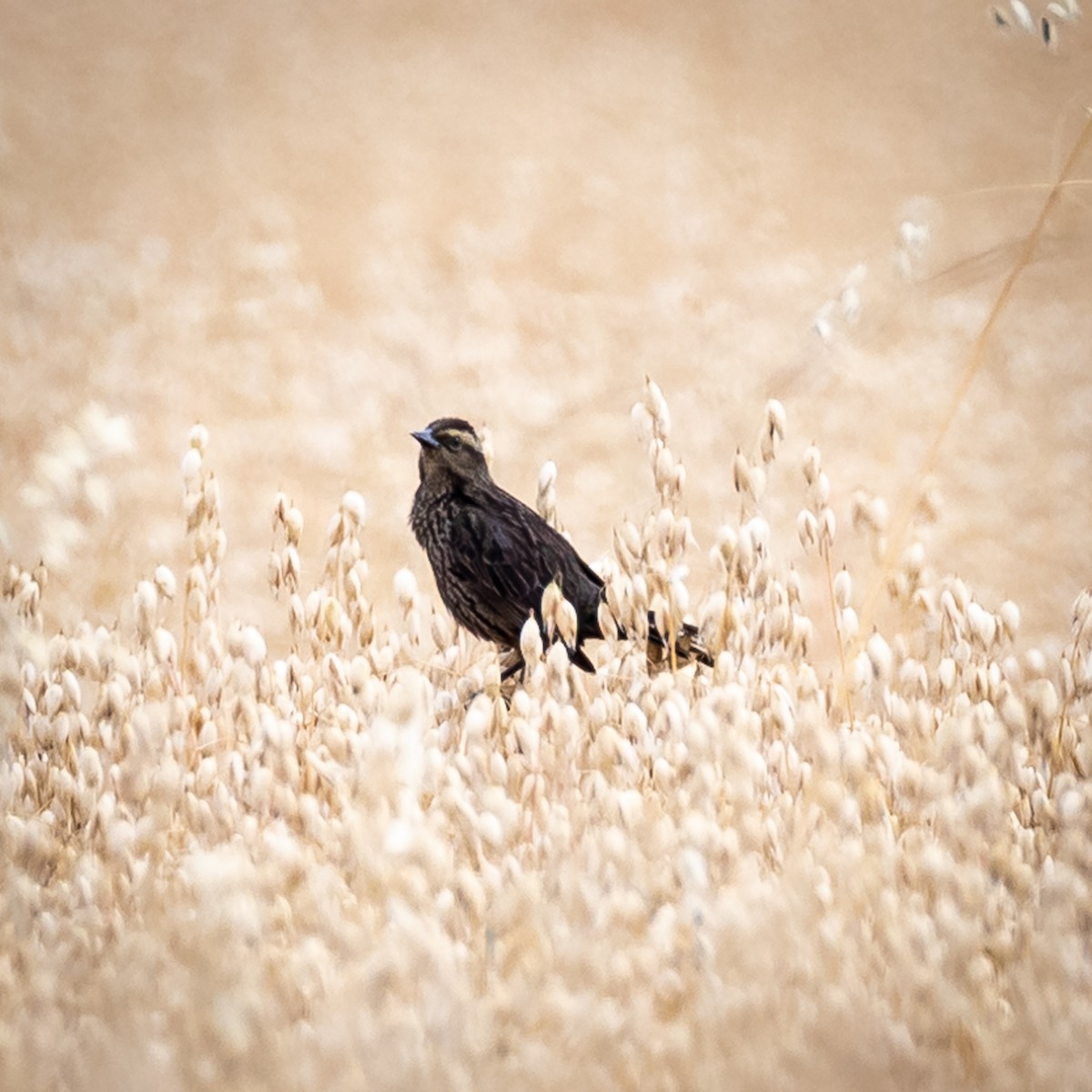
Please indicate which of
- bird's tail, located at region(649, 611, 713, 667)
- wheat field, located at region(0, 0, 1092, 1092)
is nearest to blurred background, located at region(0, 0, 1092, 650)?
wheat field, located at region(0, 0, 1092, 1092)

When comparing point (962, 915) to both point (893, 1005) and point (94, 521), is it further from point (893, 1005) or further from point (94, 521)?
point (94, 521)

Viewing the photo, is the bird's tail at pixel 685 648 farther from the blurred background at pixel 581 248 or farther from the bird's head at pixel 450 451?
the bird's head at pixel 450 451

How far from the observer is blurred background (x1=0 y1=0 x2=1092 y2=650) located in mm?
1584

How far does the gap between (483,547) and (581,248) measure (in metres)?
0.42

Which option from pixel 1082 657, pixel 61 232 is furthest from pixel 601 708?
pixel 61 232

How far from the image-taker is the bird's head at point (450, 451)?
158cm

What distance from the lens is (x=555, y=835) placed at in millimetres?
1349

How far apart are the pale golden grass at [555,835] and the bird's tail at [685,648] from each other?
0.6 inches

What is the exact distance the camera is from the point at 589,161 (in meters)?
1.64

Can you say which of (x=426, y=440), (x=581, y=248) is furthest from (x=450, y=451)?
(x=581, y=248)

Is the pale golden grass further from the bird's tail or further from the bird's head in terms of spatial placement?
the bird's head

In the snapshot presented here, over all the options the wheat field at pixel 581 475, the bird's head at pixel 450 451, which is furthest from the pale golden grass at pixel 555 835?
the bird's head at pixel 450 451

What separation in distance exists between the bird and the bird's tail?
8 cm

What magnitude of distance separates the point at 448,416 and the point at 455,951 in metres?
0.68
